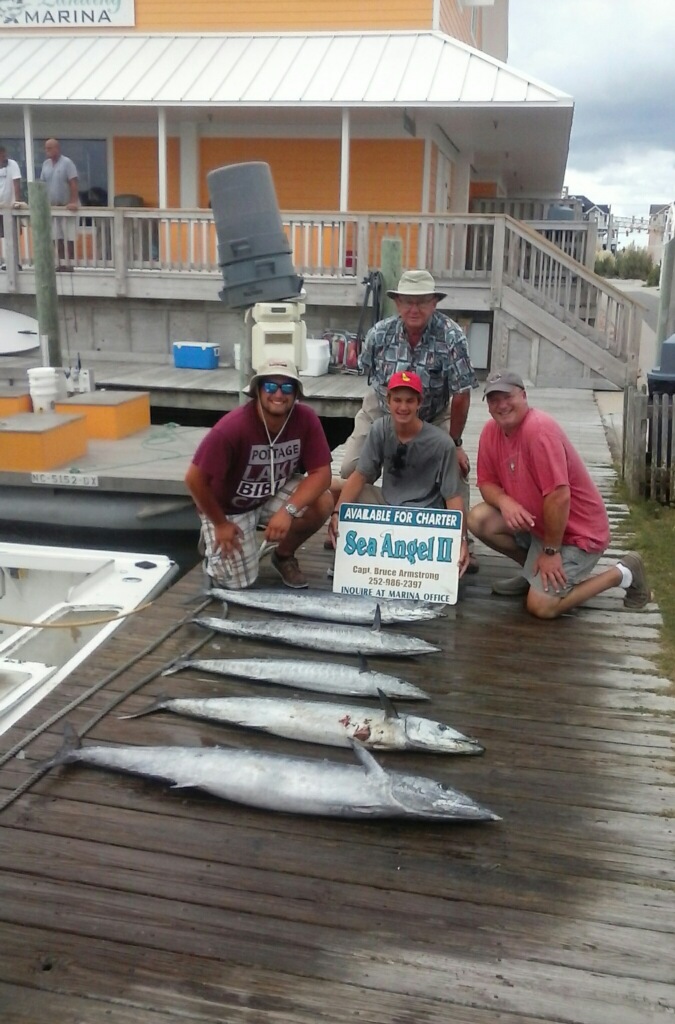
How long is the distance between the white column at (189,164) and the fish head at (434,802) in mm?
13725

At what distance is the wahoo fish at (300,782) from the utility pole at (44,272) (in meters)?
7.63

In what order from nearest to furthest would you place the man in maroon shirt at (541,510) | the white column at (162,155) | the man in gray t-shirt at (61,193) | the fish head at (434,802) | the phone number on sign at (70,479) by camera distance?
the fish head at (434,802), the man in maroon shirt at (541,510), the phone number on sign at (70,479), the man in gray t-shirt at (61,193), the white column at (162,155)

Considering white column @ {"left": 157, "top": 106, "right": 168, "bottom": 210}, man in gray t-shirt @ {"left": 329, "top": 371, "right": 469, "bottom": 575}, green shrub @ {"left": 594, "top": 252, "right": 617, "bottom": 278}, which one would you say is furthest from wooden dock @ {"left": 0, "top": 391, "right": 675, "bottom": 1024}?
green shrub @ {"left": 594, "top": 252, "right": 617, "bottom": 278}

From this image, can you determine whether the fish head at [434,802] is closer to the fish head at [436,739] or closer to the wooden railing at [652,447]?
the fish head at [436,739]

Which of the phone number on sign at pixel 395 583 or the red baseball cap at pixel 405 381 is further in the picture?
the phone number on sign at pixel 395 583

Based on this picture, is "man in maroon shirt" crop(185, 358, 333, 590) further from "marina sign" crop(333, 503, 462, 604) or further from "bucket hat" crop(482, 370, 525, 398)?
"bucket hat" crop(482, 370, 525, 398)

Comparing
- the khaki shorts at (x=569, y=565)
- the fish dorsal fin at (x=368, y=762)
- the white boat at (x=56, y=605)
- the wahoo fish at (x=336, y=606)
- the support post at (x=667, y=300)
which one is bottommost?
the white boat at (x=56, y=605)

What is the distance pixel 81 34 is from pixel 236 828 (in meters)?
15.7

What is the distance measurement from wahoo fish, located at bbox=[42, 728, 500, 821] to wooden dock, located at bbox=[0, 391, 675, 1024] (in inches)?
1.9

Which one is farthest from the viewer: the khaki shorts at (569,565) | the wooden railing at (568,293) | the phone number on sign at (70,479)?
the wooden railing at (568,293)

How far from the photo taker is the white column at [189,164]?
48.0ft

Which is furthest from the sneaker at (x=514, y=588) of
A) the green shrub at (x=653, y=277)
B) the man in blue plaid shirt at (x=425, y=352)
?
the green shrub at (x=653, y=277)

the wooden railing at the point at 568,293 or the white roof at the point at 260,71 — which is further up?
the white roof at the point at 260,71

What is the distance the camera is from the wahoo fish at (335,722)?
3078 mm
